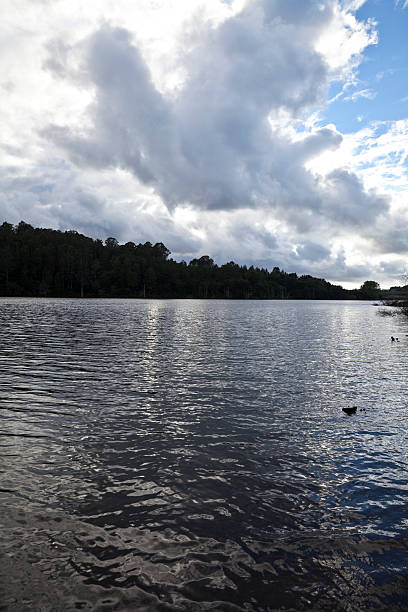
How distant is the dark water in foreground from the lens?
817cm

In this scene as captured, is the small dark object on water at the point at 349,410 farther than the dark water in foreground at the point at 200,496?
Yes

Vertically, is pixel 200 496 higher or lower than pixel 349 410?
lower

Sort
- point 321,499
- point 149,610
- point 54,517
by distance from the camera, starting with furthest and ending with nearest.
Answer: point 321,499 → point 54,517 → point 149,610

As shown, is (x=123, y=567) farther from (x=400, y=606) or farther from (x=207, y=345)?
(x=207, y=345)

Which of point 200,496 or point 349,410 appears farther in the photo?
point 349,410

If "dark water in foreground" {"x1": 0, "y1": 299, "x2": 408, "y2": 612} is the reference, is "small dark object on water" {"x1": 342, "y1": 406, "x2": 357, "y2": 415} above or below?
above

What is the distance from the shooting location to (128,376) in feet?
94.5

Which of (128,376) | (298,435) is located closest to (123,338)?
(128,376)

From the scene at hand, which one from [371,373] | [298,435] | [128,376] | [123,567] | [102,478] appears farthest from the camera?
[371,373]

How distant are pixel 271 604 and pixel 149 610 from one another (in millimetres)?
2399

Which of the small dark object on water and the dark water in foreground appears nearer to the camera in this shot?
the dark water in foreground

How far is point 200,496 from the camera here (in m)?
11.9

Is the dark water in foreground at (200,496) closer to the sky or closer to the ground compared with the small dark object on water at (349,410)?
closer to the ground

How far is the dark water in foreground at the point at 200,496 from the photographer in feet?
26.8
